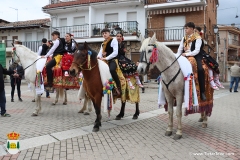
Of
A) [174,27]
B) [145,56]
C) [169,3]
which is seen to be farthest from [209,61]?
[174,27]

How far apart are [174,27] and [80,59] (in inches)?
714

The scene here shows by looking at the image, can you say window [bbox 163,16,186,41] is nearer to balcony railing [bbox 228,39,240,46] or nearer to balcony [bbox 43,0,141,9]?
balcony [bbox 43,0,141,9]

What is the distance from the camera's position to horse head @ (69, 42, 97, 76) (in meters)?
5.13

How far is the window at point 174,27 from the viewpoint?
2123 cm

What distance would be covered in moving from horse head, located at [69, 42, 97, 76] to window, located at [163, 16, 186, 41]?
1729cm

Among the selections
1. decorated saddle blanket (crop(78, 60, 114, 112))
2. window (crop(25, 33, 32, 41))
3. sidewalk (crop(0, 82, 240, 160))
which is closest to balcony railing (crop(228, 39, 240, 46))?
window (crop(25, 33, 32, 41))

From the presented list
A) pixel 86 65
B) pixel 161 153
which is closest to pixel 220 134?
pixel 161 153

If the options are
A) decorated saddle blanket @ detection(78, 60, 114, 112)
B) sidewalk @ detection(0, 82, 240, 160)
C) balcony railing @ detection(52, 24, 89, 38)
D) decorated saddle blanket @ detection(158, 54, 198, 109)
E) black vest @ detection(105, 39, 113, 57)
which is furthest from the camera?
balcony railing @ detection(52, 24, 89, 38)

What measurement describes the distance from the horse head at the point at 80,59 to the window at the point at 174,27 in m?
17.3

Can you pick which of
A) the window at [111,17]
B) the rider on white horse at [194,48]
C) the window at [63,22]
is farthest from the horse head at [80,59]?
the window at [63,22]

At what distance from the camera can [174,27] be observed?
21531 millimetres

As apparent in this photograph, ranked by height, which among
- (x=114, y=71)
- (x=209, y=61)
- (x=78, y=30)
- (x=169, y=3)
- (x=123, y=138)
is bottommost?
(x=123, y=138)

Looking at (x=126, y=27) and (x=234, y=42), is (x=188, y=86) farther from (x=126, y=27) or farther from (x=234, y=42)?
(x=234, y=42)

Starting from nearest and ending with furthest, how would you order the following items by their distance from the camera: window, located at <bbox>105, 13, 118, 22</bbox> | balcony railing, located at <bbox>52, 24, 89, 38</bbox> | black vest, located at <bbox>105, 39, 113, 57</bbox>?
black vest, located at <bbox>105, 39, 113, 57</bbox>
window, located at <bbox>105, 13, 118, 22</bbox>
balcony railing, located at <bbox>52, 24, 89, 38</bbox>
